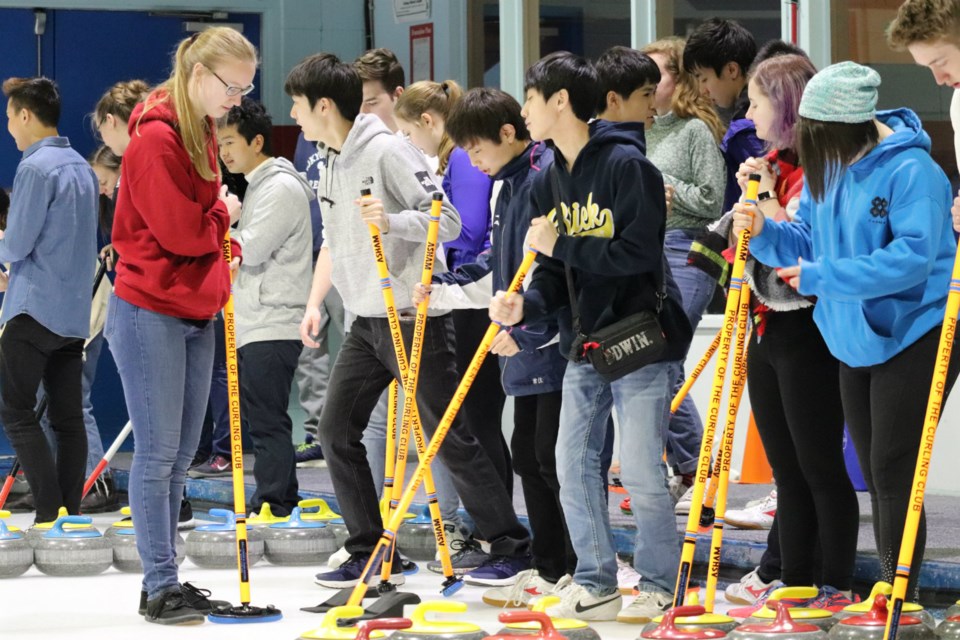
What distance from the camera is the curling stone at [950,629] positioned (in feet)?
11.8

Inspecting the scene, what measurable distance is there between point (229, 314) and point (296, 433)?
4.28 metres

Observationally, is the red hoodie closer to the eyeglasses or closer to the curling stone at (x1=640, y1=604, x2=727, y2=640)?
the eyeglasses

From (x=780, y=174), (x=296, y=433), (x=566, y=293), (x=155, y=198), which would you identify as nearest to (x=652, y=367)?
(x=566, y=293)

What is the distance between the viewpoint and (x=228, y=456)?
7.37 meters

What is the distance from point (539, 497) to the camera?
4.69 meters

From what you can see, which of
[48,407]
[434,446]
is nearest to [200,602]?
[434,446]

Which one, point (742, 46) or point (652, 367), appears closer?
point (652, 367)

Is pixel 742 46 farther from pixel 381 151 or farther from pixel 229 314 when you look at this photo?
pixel 229 314

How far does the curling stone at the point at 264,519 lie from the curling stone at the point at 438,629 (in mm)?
1964

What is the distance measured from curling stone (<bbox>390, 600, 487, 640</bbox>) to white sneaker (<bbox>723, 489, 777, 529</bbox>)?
1.69 m

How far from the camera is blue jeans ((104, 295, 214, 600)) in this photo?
13.8ft

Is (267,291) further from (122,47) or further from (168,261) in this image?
(122,47)

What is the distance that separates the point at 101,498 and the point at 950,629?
14.0ft

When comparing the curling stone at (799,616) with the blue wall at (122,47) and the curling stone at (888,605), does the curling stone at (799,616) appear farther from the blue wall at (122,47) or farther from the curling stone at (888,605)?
the blue wall at (122,47)
